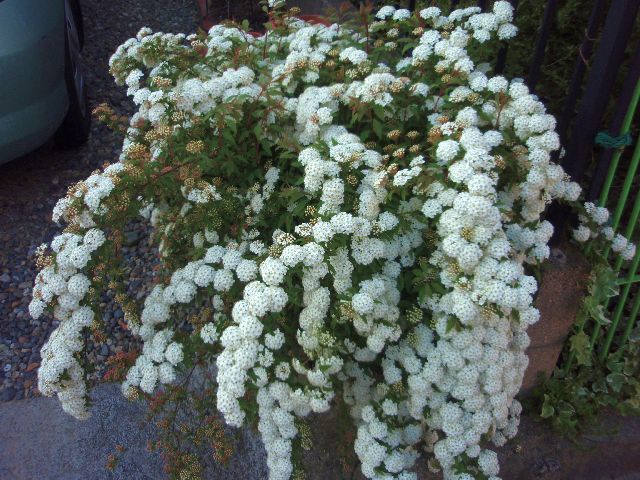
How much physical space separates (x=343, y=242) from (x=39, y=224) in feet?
9.89

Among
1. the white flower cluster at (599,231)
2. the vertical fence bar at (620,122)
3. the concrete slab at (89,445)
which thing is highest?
the vertical fence bar at (620,122)

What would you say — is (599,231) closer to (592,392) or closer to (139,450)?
(592,392)

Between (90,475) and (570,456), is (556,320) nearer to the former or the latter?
(570,456)

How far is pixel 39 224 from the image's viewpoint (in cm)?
413

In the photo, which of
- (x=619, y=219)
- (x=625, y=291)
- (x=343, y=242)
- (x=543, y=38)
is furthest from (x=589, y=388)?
(x=343, y=242)

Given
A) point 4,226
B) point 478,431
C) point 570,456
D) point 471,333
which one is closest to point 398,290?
point 471,333

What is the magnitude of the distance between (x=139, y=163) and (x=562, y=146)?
178cm

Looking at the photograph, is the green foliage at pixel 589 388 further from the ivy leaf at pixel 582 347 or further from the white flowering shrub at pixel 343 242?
the white flowering shrub at pixel 343 242

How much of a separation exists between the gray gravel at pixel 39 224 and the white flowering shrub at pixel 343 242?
123cm

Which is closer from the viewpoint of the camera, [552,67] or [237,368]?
[237,368]

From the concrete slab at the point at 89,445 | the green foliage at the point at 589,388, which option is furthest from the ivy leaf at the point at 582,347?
the concrete slab at the point at 89,445

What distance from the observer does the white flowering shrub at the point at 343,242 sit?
1851 millimetres

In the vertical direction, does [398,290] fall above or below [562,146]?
below

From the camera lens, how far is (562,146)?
2670 mm
